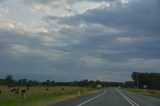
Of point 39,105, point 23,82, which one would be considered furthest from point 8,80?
point 39,105

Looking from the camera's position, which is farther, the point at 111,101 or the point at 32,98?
the point at 111,101

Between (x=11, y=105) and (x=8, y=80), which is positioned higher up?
(x=8, y=80)

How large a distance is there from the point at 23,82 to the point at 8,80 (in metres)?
6.93

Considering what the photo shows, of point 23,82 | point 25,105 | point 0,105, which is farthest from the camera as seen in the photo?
point 23,82

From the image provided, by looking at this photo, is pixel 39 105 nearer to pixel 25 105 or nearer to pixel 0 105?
pixel 25 105

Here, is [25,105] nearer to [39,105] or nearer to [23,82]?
[39,105]

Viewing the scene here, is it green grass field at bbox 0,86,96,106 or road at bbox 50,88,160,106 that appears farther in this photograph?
road at bbox 50,88,160,106

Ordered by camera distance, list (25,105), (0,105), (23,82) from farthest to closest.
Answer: (23,82)
(25,105)
(0,105)

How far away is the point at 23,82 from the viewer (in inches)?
5782

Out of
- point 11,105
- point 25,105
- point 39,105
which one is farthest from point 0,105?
point 39,105

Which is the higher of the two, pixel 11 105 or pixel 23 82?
pixel 23 82

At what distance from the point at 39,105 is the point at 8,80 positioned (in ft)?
404

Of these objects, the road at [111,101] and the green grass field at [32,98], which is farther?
the road at [111,101]

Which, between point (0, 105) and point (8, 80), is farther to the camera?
point (8, 80)
